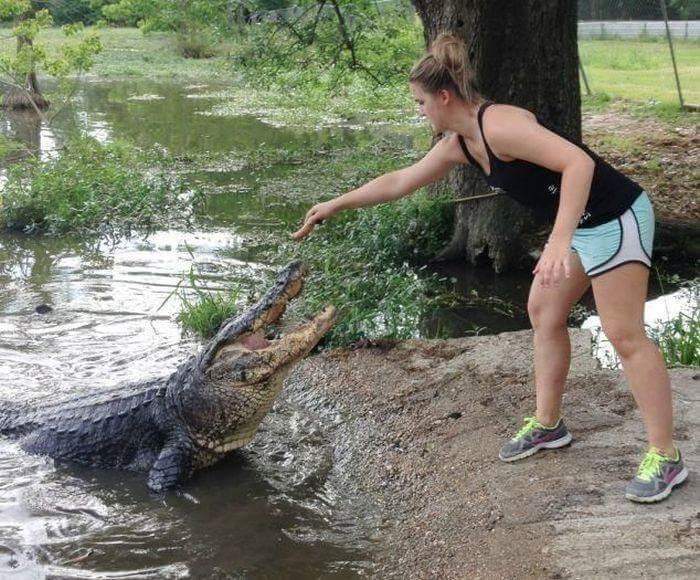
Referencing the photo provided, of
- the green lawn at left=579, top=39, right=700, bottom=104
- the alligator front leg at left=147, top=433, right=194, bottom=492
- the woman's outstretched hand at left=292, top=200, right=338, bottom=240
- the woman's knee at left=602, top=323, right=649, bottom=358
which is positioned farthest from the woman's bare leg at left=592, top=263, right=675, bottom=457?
the green lawn at left=579, top=39, right=700, bottom=104

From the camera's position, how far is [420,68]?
12.3ft

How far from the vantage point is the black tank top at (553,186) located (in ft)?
11.8

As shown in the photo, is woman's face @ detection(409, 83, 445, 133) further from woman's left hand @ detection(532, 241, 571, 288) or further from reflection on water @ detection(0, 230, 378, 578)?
reflection on water @ detection(0, 230, 378, 578)

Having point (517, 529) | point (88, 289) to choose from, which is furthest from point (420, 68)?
point (88, 289)

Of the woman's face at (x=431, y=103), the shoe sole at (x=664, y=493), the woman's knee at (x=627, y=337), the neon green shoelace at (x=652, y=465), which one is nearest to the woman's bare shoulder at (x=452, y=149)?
the woman's face at (x=431, y=103)

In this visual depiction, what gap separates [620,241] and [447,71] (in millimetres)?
973

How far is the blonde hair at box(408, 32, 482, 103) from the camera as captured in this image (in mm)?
3695

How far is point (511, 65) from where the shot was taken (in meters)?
8.34

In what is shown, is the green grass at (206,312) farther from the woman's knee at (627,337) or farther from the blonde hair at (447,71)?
the woman's knee at (627,337)

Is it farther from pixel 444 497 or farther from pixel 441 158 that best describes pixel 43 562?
pixel 441 158

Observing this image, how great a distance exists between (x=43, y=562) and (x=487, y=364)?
2.78 metres

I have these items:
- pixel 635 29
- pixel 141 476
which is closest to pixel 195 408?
pixel 141 476

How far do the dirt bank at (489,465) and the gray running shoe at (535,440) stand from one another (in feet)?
0.15

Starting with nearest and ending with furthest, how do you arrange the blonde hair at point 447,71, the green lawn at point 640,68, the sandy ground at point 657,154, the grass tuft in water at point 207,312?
the blonde hair at point 447,71 < the grass tuft in water at point 207,312 < the sandy ground at point 657,154 < the green lawn at point 640,68
